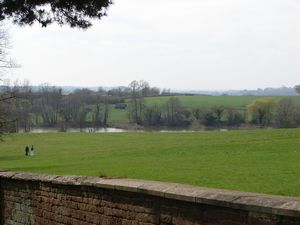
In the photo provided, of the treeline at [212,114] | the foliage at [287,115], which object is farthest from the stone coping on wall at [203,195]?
the treeline at [212,114]

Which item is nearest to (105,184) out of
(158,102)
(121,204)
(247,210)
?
(121,204)

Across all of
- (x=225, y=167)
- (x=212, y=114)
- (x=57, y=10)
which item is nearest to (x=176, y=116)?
(x=212, y=114)

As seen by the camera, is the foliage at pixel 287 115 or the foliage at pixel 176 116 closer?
the foliage at pixel 287 115

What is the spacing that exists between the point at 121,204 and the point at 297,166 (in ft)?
51.8

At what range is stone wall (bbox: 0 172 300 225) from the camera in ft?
17.6

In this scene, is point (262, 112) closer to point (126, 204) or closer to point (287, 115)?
point (287, 115)

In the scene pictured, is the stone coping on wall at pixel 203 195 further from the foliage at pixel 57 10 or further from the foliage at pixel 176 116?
the foliage at pixel 176 116

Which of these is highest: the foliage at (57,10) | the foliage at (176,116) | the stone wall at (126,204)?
the foliage at (57,10)

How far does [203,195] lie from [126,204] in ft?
5.35

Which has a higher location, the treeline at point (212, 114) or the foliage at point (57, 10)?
the foliage at point (57, 10)

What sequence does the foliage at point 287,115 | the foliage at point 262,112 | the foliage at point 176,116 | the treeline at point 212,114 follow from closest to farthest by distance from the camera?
the foliage at point 287,115, the treeline at point 212,114, the foliage at point 262,112, the foliage at point 176,116

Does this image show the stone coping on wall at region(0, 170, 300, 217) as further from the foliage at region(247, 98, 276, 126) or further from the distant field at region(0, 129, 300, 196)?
the foliage at region(247, 98, 276, 126)

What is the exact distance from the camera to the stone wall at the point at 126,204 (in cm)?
537

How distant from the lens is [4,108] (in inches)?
1394
